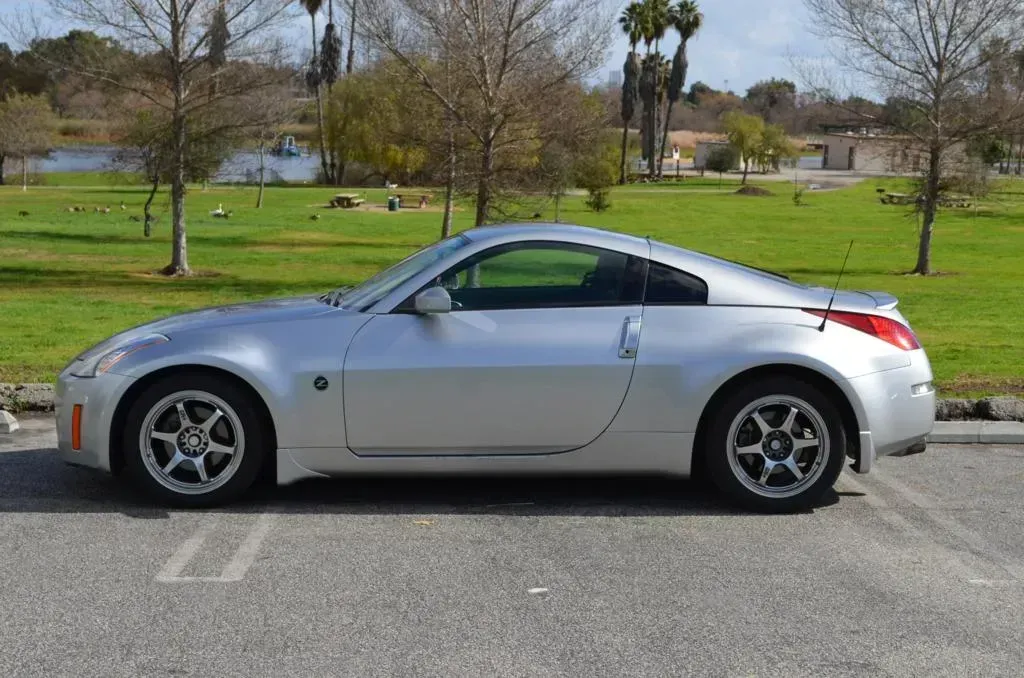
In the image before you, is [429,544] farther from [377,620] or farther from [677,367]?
[677,367]

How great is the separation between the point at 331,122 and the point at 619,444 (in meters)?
71.5

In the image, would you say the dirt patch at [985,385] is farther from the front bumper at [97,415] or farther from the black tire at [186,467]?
the front bumper at [97,415]

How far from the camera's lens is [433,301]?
576cm

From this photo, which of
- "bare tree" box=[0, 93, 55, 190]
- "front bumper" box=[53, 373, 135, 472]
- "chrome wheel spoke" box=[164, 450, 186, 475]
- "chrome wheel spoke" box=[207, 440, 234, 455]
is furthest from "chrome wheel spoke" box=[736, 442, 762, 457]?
"bare tree" box=[0, 93, 55, 190]

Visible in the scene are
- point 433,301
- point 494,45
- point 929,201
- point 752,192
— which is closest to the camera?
point 433,301

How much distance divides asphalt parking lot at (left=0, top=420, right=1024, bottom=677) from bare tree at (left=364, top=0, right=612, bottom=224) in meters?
13.8

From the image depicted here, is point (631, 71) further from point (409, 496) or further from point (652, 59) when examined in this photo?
point (409, 496)

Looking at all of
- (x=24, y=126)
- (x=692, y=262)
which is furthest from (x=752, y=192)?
(x=692, y=262)

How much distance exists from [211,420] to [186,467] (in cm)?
26

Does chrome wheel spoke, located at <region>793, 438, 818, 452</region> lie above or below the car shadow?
above

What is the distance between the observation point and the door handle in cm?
582

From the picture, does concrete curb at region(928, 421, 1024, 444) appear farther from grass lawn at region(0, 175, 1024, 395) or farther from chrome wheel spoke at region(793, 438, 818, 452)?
chrome wheel spoke at region(793, 438, 818, 452)

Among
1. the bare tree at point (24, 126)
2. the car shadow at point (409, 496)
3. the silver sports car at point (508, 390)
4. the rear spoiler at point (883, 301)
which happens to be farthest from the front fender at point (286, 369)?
the bare tree at point (24, 126)

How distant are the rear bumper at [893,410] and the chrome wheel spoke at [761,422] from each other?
1.47ft
